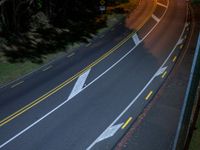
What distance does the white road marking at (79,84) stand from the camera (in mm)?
22438

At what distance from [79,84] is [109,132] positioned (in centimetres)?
620

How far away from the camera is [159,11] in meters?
45.1

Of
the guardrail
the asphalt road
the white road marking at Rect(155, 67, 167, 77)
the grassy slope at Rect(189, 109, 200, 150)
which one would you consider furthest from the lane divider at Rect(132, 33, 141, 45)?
the guardrail

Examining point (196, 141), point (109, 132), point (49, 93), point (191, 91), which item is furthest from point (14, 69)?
point (191, 91)

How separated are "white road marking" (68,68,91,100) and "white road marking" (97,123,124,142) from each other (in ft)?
14.5

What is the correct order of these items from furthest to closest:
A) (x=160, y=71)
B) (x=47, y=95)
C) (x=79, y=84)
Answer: (x=160, y=71) < (x=79, y=84) < (x=47, y=95)

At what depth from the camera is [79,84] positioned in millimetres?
23734

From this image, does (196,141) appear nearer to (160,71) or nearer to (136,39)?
(160,71)

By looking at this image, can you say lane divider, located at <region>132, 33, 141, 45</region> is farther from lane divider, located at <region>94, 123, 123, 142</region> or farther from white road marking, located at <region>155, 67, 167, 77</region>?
lane divider, located at <region>94, 123, 123, 142</region>

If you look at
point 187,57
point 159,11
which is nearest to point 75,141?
point 187,57

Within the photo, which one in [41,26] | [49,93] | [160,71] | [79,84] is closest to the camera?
[49,93]

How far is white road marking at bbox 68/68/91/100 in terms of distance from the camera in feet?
73.6

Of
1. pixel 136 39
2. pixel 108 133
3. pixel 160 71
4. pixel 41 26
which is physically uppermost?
pixel 41 26

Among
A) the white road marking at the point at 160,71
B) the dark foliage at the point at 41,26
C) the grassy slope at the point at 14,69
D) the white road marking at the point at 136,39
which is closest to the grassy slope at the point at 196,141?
the white road marking at the point at 160,71
